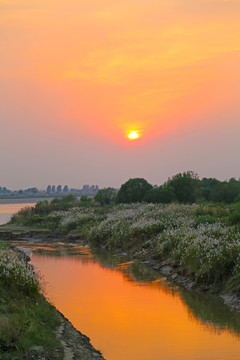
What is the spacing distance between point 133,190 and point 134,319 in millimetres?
48717

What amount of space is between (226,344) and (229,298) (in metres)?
5.19

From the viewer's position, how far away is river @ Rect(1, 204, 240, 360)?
13180 millimetres

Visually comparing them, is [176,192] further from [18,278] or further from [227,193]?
[18,278]

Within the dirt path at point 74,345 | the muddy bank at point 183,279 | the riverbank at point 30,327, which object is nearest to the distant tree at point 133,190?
the muddy bank at point 183,279

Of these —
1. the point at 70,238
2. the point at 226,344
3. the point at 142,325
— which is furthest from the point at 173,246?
the point at 70,238

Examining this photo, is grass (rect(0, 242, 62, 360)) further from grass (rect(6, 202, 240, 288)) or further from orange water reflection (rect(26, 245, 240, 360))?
grass (rect(6, 202, 240, 288))

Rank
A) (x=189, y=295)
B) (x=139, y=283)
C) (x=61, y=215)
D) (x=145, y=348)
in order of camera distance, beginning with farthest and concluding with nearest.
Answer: (x=61, y=215) → (x=139, y=283) → (x=189, y=295) → (x=145, y=348)

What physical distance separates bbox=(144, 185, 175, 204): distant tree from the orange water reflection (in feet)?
111

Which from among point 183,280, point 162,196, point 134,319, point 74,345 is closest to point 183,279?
point 183,280

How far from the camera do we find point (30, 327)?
11.2 metres

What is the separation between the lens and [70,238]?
4719cm

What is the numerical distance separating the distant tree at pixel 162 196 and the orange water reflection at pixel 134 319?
33.9 metres

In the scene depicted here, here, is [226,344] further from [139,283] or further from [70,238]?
[70,238]

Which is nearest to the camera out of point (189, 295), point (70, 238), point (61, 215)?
point (189, 295)
